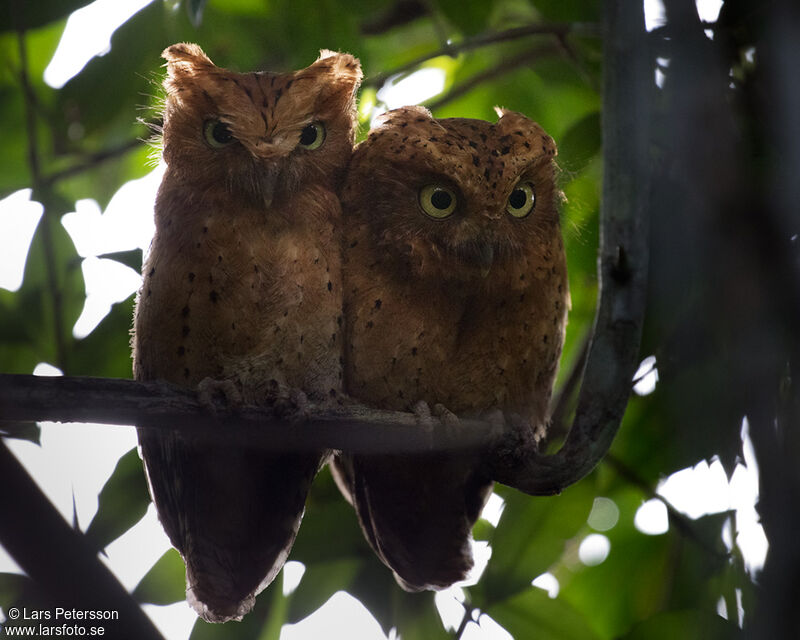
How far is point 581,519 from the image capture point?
251 cm

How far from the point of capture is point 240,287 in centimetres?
219

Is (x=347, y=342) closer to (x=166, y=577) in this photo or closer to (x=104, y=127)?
(x=166, y=577)

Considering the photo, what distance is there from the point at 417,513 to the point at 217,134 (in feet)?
3.88

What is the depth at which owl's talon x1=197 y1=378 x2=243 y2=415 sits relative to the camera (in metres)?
1.86

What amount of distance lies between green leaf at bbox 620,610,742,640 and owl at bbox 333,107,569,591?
505 mm

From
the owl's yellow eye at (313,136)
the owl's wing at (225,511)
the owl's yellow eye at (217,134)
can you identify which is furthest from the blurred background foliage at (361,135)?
the owl's yellow eye at (313,136)

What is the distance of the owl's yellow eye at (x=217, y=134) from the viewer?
2164mm

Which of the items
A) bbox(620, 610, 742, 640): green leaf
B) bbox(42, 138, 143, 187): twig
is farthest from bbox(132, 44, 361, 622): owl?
bbox(620, 610, 742, 640): green leaf

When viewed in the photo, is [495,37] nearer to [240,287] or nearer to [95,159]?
[240,287]

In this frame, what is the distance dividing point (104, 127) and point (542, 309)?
4.52 feet

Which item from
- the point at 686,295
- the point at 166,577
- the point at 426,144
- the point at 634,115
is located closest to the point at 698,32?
the point at 634,115

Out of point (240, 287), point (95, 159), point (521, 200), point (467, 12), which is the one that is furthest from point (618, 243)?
point (95, 159)

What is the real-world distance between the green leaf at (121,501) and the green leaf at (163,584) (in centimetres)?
15

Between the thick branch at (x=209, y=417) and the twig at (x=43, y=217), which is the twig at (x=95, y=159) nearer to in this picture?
the twig at (x=43, y=217)
